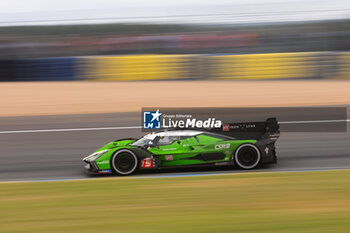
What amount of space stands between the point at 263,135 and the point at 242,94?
783cm

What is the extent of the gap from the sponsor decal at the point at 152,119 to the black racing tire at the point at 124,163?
2.69 feet

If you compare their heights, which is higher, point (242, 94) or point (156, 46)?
point (156, 46)

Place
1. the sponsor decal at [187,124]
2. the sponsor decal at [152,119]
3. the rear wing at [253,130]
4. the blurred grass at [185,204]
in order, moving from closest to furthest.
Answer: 1. the blurred grass at [185,204]
2. the rear wing at [253,130]
3. the sponsor decal at [187,124]
4. the sponsor decal at [152,119]

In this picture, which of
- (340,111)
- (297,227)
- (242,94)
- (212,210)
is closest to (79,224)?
(212,210)

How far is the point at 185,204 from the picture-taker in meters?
4.98

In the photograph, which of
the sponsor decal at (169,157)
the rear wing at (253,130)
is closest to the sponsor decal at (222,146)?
the rear wing at (253,130)

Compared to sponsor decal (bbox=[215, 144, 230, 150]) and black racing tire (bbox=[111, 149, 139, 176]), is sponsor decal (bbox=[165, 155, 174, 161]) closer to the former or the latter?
black racing tire (bbox=[111, 149, 139, 176])

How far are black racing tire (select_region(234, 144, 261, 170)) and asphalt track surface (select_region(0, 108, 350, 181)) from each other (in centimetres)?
13

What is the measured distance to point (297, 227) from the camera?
4.14 m

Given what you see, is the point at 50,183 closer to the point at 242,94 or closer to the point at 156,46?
the point at 242,94

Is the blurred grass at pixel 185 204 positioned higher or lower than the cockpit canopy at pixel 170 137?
lower

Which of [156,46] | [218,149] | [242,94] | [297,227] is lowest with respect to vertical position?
[297,227]

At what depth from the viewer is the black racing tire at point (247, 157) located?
6.82 m

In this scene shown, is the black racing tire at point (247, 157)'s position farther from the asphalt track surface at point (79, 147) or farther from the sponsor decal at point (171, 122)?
the sponsor decal at point (171, 122)
